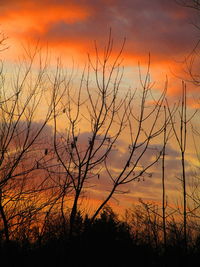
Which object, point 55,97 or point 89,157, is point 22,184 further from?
point 89,157

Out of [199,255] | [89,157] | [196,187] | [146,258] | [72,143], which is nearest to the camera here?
[89,157]

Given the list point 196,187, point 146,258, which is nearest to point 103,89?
point 196,187

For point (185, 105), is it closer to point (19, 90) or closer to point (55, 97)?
point (55, 97)

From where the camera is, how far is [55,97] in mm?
8250

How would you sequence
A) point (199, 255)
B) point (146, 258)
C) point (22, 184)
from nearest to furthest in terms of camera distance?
point (22, 184) → point (199, 255) → point (146, 258)

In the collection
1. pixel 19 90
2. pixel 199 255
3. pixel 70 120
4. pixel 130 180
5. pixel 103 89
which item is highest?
pixel 19 90

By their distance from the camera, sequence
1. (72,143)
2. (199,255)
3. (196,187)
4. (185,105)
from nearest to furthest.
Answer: (72,143) → (185,105) → (196,187) → (199,255)

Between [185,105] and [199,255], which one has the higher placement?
[185,105]

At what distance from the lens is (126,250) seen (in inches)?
801

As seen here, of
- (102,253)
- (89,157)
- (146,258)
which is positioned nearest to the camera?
(89,157)

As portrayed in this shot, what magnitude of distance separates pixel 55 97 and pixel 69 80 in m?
0.65

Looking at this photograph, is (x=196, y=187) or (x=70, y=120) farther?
(x=196, y=187)

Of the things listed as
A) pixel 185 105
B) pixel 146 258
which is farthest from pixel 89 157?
pixel 146 258

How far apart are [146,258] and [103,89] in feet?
42.3
